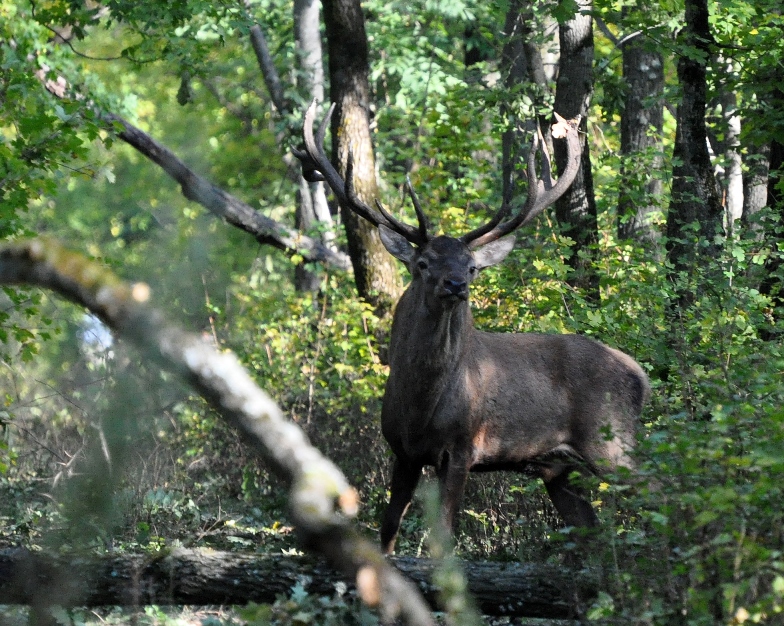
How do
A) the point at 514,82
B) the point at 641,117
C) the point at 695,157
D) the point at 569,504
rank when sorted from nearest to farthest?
the point at 569,504, the point at 695,157, the point at 641,117, the point at 514,82

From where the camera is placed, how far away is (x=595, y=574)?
5.10 m

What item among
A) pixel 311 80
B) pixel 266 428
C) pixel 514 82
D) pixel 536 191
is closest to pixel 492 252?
pixel 536 191

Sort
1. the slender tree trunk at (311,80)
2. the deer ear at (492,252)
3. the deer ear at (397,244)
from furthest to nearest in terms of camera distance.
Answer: the slender tree trunk at (311,80), the deer ear at (492,252), the deer ear at (397,244)

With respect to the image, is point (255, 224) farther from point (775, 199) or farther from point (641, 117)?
point (775, 199)

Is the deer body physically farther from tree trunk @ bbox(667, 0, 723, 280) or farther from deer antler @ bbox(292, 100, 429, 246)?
tree trunk @ bbox(667, 0, 723, 280)

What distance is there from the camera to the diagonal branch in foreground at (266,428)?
3.71 m

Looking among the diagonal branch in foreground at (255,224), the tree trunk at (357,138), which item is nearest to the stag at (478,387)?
the tree trunk at (357,138)

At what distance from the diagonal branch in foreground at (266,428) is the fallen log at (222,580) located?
1549 mm

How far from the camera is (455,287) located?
7367 mm

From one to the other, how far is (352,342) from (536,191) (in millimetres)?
2922

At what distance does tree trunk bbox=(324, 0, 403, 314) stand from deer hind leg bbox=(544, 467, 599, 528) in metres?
3.31

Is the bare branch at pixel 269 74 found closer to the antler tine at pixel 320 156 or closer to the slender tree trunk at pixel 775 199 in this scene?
the antler tine at pixel 320 156

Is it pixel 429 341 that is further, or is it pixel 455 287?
pixel 429 341

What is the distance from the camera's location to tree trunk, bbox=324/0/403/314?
436 inches
